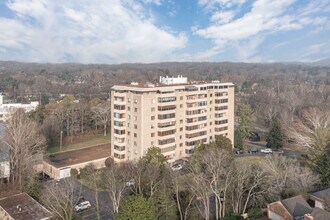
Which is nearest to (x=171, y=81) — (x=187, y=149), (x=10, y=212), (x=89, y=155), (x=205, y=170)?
(x=187, y=149)

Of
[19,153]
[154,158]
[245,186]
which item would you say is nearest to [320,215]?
[245,186]

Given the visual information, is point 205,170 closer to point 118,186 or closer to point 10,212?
point 118,186

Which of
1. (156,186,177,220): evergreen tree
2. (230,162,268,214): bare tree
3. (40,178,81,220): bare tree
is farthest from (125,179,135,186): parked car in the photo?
(230,162,268,214): bare tree

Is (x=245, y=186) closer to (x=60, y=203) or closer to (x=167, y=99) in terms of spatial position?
(x=60, y=203)

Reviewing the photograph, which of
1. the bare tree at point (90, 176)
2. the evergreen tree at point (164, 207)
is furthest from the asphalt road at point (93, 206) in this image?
the evergreen tree at point (164, 207)

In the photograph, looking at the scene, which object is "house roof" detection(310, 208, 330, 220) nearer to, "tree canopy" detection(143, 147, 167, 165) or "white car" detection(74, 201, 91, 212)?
"tree canopy" detection(143, 147, 167, 165)

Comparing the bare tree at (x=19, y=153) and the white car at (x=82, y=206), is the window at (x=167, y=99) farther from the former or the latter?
the white car at (x=82, y=206)
